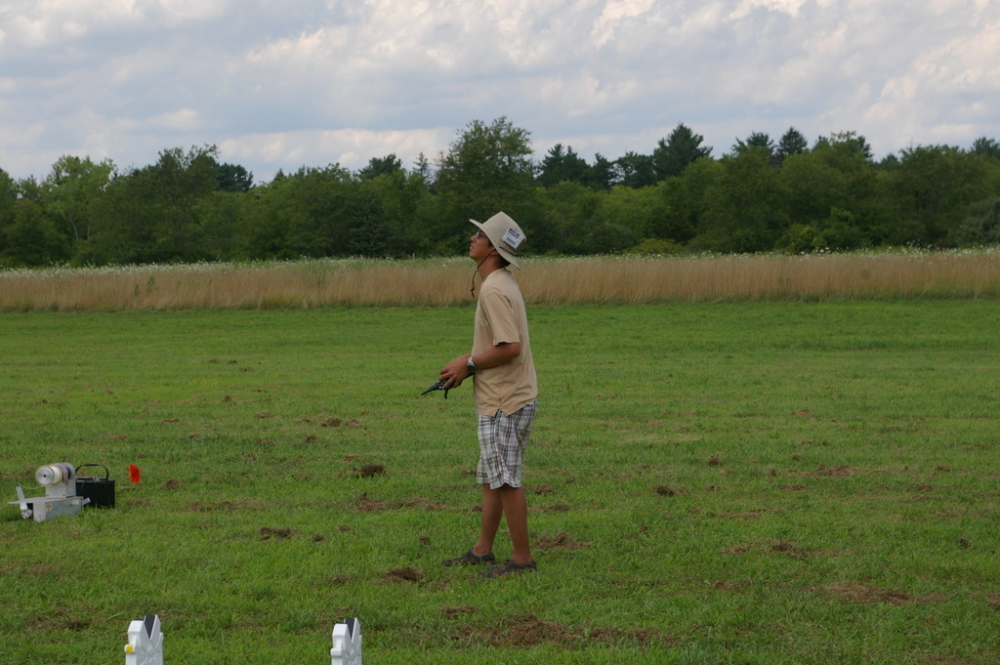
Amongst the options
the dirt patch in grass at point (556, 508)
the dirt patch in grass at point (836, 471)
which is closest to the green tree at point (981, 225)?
the dirt patch in grass at point (836, 471)

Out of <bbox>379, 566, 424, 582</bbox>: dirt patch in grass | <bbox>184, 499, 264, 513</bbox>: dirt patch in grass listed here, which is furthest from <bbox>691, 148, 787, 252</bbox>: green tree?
<bbox>379, 566, 424, 582</bbox>: dirt patch in grass

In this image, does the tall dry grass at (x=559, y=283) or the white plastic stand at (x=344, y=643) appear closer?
the white plastic stand at (x=344, y=643)

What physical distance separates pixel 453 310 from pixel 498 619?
21.6m

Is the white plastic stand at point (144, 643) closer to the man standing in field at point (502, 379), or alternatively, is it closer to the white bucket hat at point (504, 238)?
the man standing in field at point (502, 379)

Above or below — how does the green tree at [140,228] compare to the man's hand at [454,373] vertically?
above

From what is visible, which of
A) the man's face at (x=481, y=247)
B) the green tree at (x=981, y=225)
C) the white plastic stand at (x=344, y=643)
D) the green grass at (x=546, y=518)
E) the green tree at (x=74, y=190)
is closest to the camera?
the white plastic stand at (x=344, y=643)

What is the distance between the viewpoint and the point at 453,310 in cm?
2636

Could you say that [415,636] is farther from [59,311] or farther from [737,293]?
[59,311]

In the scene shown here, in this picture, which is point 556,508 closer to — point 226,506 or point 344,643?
point 226,506

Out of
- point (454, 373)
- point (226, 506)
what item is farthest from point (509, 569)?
point (226, 506)

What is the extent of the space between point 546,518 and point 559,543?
55 cm

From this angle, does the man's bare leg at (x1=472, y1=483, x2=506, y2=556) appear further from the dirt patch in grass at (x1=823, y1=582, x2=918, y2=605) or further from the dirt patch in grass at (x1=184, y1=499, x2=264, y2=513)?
the dirt patch in grass at (x1=184, y1=499, x2=264, y2=513)

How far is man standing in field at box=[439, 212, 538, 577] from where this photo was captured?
554cm

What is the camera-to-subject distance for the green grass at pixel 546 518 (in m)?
4.66
